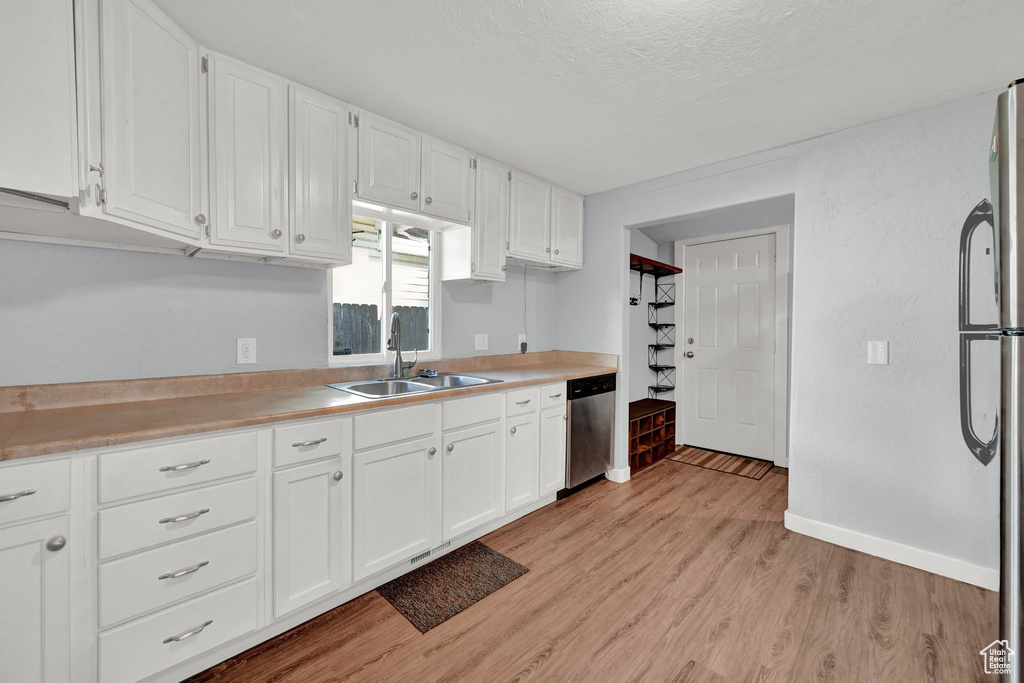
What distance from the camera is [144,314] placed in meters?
1.85

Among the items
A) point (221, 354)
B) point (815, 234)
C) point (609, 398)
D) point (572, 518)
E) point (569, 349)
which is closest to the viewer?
point (221, 354)

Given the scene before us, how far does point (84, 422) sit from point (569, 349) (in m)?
3.13

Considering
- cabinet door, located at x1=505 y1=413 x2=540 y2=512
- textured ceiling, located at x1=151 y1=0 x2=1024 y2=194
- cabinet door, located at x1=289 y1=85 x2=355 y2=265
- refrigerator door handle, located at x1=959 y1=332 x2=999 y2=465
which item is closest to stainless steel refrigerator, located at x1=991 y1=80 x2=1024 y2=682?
refrigerator door handle, located at x1=959 y1=332 x2=999 y2=465

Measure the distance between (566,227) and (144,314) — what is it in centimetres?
283

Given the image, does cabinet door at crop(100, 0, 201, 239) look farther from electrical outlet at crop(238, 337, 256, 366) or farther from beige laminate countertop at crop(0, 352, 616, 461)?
beige laminate countertop at crop(0, 352, 616, 461)

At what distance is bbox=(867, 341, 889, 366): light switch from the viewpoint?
2.37 metres

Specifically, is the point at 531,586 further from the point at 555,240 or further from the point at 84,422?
the point at 555,240

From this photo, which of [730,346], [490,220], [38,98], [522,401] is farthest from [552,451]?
[38,98]

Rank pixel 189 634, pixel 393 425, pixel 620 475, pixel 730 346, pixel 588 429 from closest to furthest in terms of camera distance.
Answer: pixel 189 634 < pixel 393 425 < pixel 588 429 < pixel 620 475 < pixel 730 346

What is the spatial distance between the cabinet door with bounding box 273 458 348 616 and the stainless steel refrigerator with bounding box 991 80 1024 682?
200 centimetres

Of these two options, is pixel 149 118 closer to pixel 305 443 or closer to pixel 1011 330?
pixel 305 443

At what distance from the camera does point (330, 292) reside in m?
2.45

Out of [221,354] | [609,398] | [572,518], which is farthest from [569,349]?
[221,354]

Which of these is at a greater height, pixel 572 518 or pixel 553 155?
pixel 553 155
